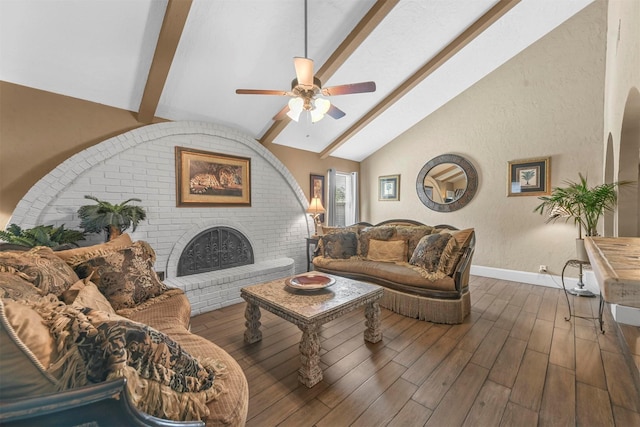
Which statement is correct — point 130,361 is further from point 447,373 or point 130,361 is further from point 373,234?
point 373,234

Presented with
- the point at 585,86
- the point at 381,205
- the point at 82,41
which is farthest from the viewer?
the point at 381,205

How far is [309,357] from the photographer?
→ 5.69 ft

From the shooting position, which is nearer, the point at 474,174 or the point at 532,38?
the point at 532,38

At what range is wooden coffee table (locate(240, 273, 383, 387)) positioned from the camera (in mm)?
1740

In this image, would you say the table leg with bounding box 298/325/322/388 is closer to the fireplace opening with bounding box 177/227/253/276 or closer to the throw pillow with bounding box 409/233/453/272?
the throw pillow with bounding box 409/233/453/272

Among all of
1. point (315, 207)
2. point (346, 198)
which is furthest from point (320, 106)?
point (346, 198)

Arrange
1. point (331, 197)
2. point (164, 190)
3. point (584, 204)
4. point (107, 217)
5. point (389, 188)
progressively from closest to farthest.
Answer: point (107, 217)
point (584, 204)
point (164, 190)
point (331, 197)
point (389, 188)

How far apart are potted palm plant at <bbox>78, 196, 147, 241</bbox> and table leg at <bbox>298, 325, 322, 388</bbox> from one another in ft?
6.92

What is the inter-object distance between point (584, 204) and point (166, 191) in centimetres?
500

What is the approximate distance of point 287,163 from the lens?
15.3ft

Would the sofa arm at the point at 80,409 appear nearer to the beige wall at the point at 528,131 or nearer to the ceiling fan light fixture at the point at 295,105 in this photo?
the ceiling fan light fixture at the point at 295,105

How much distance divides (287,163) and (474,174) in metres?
3.25

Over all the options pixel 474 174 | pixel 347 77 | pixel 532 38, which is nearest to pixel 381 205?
pixel 474 174

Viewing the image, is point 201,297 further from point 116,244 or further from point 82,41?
point 82,41
